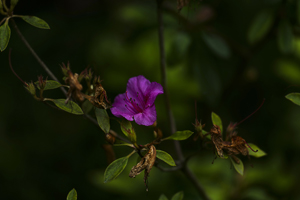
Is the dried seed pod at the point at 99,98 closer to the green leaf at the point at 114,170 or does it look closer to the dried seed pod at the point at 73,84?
the dried seed pod at the point at 73,84

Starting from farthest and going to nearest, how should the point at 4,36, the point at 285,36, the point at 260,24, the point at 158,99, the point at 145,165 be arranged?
the point at 158,99 → the point at 260,24 → the point at 285,36 → the point at 4,36 → the point at 145,165

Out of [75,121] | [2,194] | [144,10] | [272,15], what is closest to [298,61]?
[272,15]

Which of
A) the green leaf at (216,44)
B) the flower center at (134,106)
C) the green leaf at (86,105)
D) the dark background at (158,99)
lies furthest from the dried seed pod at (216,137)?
the green leaf at (216,44)

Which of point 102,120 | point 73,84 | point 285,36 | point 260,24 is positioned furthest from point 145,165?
point 260,24

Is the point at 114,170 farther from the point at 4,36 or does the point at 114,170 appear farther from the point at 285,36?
the point at 285,36

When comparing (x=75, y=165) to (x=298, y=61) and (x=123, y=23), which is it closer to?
(x=123, y=23)

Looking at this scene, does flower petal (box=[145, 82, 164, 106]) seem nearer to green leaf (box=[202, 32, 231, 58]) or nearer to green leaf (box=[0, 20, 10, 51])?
green leaf (box=[0, 20, 10, 51])
